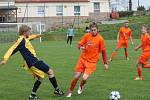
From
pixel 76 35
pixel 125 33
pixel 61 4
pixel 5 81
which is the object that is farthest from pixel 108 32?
pixel 5 81

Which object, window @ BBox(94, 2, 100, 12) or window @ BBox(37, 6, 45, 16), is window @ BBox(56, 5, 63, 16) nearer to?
window @ BBox(37, 6, 45, 16)

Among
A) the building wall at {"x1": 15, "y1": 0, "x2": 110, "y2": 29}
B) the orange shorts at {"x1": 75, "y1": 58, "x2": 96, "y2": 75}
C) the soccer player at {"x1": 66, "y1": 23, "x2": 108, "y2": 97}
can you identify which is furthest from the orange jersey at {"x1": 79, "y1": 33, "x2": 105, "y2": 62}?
the building wall at {"x1": 15, "y1": 0, "x2": 110, "y2": 29}

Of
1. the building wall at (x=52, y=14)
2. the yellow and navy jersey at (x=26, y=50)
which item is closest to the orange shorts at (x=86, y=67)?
the yellow and navy jersey at (x=26, y=50)

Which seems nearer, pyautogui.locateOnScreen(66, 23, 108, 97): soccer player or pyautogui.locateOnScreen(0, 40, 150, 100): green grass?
pyautogui.locateOnScreen(66, 23, 108, 97): soccer player

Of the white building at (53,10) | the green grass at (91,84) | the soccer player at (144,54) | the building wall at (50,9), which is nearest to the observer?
the green grass at (91,84)

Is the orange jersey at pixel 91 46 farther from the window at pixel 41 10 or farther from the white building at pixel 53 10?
the window at pixel 41 10

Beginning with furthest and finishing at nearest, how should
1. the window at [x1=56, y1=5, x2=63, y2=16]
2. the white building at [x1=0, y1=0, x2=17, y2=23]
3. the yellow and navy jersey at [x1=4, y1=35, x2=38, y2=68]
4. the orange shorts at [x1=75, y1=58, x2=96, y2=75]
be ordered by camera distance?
the window at [x1=56, y1=5, x2=63, y2=16]
the white building at [x1=0, y1=0, x2=17, y2=23]
the orange shorts at [x1=75, y1=58, x2=96, y2=75]
the yellow and navy jersey at [x1=4, y1=35, x2=38, y2=68]

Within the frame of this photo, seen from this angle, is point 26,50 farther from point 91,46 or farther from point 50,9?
point 50,9

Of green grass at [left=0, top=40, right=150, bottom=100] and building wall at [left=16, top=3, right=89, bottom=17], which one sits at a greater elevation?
building wall at [left=16, top=3, right=89, bottom=17]

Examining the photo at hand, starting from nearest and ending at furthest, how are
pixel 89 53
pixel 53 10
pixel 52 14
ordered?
pixel 89 53
pixel 52 14
pixel 53 10

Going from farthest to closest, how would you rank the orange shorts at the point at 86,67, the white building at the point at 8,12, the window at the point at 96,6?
1. the window at the point at 96,6
2. the white building at the point at 8,12
3. the orange shorts at the point at 86,67

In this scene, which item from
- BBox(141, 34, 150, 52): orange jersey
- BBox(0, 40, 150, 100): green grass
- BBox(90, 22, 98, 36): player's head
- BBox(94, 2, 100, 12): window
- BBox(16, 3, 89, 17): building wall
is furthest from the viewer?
BBox(94, 2, 100, 12): window

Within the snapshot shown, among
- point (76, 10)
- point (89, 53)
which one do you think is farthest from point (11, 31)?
point (89, 53)

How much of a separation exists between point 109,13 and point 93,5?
124 inches
